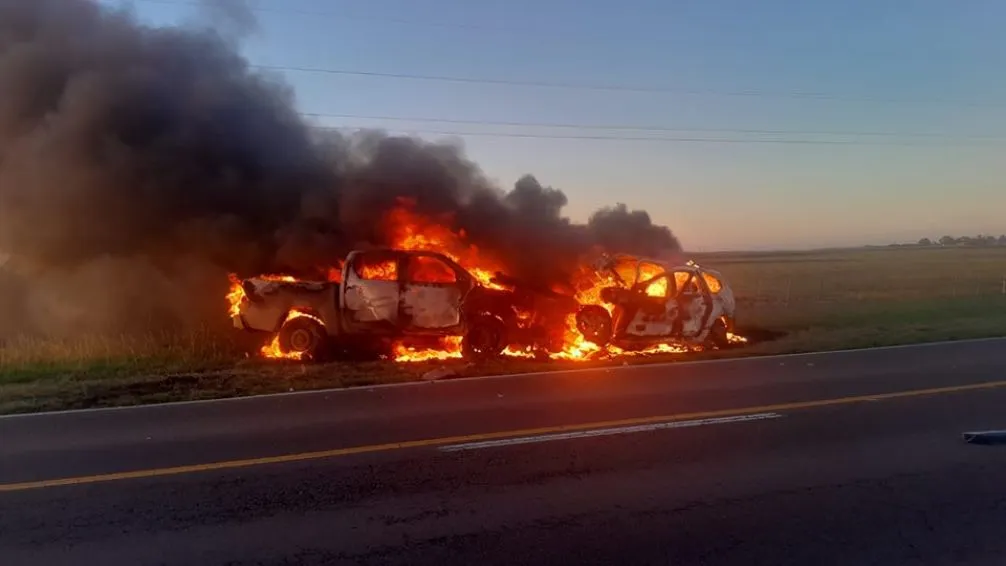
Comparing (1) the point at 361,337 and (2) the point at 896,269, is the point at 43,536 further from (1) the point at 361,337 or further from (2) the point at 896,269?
(2) the point at 896,269

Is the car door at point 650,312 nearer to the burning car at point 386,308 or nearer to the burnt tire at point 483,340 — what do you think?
the burning car at point 386,308

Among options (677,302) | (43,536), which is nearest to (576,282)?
(677,302)

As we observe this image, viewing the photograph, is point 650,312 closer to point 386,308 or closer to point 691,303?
point 691,303

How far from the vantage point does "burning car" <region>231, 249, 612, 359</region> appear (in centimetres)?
1334

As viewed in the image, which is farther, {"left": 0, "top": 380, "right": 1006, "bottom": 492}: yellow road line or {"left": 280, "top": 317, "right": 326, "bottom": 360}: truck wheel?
{"left": 280, "top": 317, "right": 326, "bottom": 360}: truck wheel

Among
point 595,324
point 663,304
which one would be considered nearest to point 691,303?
point 663,304

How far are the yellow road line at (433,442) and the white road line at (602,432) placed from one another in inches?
4.8

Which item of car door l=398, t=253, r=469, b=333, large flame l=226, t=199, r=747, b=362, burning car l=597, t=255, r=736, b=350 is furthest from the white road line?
burning car l=597, t=255, r=736, b=350

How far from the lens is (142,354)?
13406 mm

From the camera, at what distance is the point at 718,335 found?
49.7 ft

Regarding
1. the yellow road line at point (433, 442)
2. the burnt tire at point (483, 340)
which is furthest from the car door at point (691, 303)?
the yellow road line at point (433, 442)

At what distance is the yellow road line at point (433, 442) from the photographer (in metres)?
6.11

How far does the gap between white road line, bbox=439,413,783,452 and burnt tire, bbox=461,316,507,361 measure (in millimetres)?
5624

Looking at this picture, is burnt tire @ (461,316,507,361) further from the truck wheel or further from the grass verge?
the truck wheel
